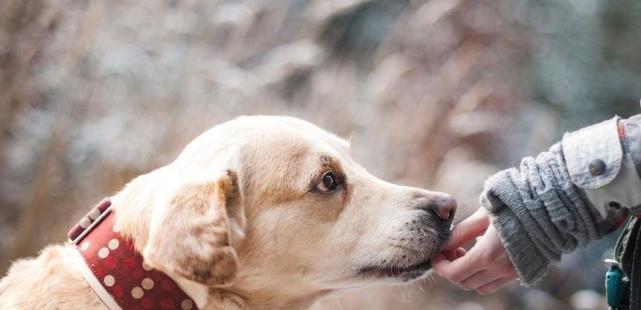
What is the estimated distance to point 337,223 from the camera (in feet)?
6.05

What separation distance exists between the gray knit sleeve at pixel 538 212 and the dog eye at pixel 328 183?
383 mm

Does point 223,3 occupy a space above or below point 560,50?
above

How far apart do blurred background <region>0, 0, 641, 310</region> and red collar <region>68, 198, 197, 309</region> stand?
5.40 feet

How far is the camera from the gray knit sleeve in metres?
1.60

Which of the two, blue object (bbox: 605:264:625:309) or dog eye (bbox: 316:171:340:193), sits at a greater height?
dog eye (bbox: 316:171:340:193)

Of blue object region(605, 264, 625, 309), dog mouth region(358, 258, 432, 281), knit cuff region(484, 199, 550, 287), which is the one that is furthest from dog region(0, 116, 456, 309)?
blue object region(605, 264, 625, 309)

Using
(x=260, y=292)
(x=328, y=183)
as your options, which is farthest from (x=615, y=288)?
(x=260, y=292)

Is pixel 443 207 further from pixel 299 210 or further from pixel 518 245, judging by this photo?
pixel 299 210

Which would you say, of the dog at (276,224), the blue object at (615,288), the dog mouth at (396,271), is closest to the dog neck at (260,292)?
the dog at (276,224)

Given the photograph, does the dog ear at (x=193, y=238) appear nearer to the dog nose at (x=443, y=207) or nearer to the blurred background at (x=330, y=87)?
the dog nose at (x=443, y=207)

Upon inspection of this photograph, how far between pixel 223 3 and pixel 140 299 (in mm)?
2346

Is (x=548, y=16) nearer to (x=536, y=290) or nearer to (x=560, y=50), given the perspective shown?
(x=560, y=50)

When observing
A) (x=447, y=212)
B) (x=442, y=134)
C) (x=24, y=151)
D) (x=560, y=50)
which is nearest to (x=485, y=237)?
(x=447, y=212)

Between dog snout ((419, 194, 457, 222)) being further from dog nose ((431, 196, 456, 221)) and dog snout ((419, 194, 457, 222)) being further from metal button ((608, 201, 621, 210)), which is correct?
metal button ((608, 201, 621, 210))
